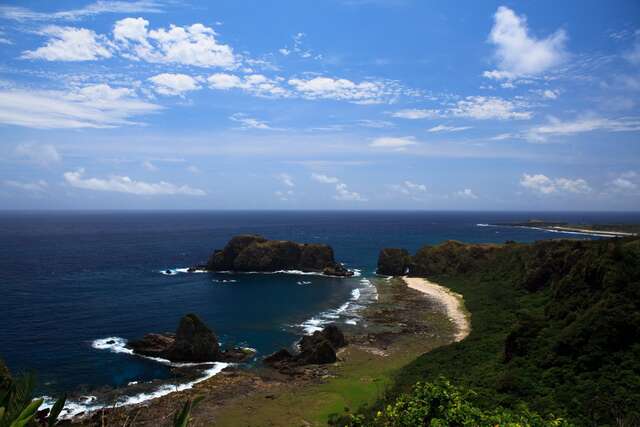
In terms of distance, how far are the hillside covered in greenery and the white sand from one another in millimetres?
2120

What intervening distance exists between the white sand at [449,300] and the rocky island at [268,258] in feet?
59.8

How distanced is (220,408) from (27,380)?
29506mm

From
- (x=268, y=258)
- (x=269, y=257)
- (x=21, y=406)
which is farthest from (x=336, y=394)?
(x=269, y=257)

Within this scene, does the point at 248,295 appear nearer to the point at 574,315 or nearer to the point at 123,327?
the point at 123,327

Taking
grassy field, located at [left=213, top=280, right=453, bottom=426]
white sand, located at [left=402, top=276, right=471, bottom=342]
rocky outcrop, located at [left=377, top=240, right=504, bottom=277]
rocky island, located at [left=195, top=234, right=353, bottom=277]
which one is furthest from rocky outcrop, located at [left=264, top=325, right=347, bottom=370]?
rocky island, located at [left=195, top=234, right=353, bottom=277]

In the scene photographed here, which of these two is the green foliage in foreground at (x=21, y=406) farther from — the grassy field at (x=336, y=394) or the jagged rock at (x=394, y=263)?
the jagged rock at (x=394, y=263)

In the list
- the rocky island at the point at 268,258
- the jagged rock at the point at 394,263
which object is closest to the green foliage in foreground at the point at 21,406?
the rocky island at the point at 268,258

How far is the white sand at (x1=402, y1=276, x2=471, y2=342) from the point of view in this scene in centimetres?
5832

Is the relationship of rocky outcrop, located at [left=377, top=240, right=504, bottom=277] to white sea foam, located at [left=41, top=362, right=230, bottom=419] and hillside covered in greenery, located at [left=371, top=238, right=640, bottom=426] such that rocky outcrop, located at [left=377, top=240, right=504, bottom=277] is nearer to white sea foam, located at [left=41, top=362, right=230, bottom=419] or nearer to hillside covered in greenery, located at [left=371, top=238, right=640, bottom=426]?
hillside covered in greenery, located at [left=371, top=238, right=640, bottom=426]

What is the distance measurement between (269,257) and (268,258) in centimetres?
39

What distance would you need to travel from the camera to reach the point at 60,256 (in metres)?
121

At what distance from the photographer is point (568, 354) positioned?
34.1m

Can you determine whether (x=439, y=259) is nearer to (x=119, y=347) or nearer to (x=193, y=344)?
(x=193, y=344)

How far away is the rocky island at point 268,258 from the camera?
106 metres
